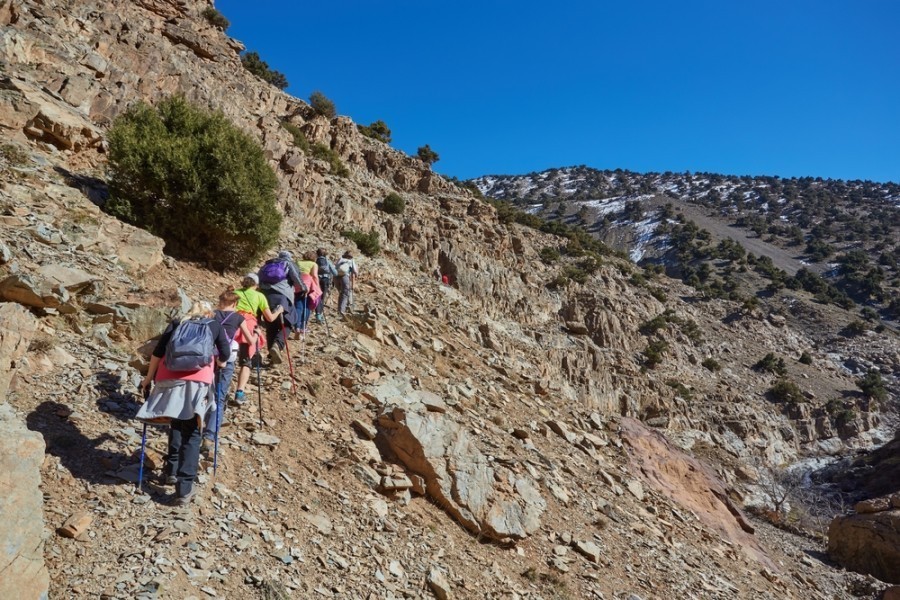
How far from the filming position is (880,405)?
116 ft

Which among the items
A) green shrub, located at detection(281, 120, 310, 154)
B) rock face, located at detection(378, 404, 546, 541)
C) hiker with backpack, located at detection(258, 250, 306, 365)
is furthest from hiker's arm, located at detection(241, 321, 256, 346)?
green shrub, located at detection(281, 120, 310, 154)

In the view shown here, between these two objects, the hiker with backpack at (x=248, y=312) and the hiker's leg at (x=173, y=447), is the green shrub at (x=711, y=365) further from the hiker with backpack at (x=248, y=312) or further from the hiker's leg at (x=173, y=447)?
the hiker's leg at (x=173, y=447)

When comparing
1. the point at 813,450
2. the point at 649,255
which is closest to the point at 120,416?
the point at 813,450

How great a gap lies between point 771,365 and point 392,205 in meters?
29.8

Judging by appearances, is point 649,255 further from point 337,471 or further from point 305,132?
point 337,471

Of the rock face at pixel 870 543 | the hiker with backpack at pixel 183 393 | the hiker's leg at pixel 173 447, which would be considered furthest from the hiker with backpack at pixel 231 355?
the rock face at pixel 870 543

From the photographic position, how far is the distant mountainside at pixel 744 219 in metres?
61.8

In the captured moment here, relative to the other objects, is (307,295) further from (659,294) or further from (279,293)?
(659,294)

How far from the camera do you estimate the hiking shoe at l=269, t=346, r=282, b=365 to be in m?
7.80

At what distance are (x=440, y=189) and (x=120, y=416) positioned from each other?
28744 mm

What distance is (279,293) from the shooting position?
7.52 metres

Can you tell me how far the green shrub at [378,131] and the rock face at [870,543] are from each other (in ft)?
106

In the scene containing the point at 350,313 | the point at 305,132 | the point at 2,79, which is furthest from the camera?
the point at 305,132

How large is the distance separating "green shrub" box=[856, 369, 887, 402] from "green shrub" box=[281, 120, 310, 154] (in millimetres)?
41047
